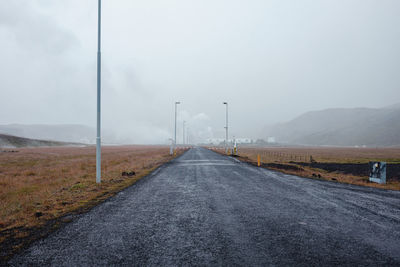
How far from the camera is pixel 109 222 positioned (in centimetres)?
564

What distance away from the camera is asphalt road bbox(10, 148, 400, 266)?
12.4ft

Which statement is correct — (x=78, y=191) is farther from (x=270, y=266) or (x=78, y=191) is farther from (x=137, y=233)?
(x=270, y=266)

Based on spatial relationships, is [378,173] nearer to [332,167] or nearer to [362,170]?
[362,170]

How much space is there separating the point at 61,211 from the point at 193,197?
4.18 meters

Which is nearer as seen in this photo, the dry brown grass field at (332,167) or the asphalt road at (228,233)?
the asphalt road at (228,233)

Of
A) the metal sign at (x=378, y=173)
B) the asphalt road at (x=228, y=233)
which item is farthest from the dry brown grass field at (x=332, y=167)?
the asphalt road at (x=228, y=233)

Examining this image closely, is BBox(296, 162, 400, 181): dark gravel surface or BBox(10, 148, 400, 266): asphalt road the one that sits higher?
BBox(10, 148, 400, 266): asphalt road

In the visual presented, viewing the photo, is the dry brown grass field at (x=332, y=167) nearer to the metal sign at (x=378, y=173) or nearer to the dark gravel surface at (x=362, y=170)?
the dark gravel surface at (x=362, y=170)

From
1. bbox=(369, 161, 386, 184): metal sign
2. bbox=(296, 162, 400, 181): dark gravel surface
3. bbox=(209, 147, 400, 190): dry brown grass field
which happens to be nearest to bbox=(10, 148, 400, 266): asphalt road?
bbox=(369, 161, 386, 184): metal sign

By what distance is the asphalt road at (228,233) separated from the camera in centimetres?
378

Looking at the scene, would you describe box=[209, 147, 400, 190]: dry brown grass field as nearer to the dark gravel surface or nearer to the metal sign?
the dark gravel surface

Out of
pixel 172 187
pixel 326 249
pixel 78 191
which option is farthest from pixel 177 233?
pixel 78 191

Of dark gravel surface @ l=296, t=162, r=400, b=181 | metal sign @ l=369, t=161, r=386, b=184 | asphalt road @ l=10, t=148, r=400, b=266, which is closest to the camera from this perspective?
asphalt road @ l=10, t=148, r=400, b=266

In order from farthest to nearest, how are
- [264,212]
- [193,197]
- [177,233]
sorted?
[193,197] → [264,212] → [177,233]
